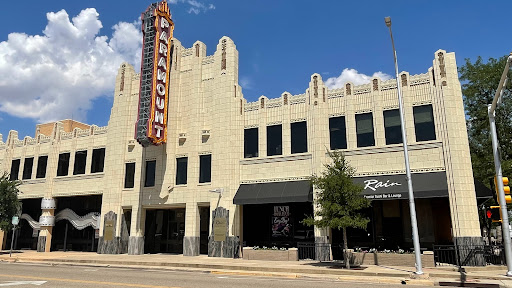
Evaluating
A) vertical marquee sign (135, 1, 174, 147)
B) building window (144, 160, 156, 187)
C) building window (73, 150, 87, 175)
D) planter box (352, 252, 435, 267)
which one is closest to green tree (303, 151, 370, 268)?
planter box (352, 252, 435, 267)

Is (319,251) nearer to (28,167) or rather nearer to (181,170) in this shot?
(181,170)

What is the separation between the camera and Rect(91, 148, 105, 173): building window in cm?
3331

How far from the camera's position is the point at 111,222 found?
30.5 meters

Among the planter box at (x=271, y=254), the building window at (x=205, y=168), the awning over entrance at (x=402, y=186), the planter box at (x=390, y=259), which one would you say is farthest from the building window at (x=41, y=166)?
the planter box at (x=390, y=259)

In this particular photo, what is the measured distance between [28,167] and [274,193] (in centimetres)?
2598

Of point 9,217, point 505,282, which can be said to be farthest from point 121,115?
point 505,282

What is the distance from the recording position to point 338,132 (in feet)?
84.0

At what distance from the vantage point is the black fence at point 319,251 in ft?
77.7

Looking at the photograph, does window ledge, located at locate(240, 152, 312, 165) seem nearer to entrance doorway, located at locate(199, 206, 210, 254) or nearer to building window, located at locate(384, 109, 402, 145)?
building window, located at locate(384, 109, 402, 145)

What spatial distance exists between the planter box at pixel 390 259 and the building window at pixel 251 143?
33.5ft

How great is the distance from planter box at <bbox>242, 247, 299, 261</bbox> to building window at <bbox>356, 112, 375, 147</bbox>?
8082 mm

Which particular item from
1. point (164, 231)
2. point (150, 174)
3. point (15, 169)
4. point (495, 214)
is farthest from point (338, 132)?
point (15, 169)

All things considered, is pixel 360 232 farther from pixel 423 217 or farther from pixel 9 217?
pixel 9 217

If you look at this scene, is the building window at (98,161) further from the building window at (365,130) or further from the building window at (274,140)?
the building window at (365,130)
